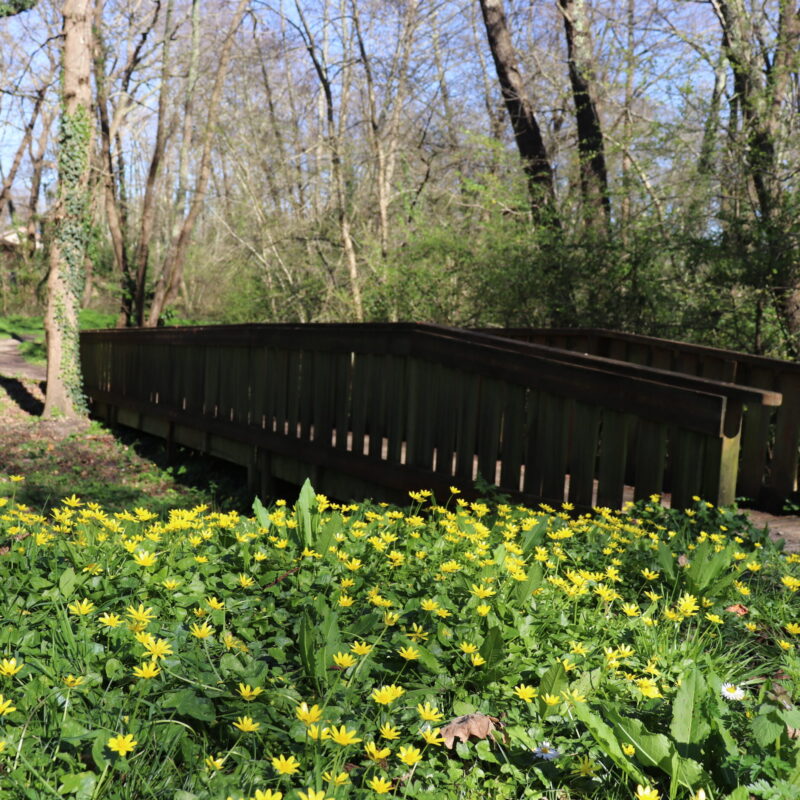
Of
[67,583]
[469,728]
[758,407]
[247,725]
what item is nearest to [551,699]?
[469,728]

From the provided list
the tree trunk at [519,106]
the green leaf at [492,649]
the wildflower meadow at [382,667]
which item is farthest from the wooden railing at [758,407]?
the tree trunk at [519,106]

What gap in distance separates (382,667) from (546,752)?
55cm

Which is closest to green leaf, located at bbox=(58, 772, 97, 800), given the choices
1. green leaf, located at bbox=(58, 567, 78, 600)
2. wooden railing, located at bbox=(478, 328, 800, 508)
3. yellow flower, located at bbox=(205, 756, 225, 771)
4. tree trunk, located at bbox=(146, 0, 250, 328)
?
yellow flower, located at bbox=(205, 756, 225, 771)

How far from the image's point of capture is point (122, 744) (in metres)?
1.91

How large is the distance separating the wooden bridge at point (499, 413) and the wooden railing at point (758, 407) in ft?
0.04

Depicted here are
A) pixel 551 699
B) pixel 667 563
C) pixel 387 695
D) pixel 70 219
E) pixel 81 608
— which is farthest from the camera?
pixel 70 219

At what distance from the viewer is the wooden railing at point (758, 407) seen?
5.73 m

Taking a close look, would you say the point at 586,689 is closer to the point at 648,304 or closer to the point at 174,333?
the point at 648,304

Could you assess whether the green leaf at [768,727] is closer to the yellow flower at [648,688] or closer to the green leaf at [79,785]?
the yellow flower at [648,688]

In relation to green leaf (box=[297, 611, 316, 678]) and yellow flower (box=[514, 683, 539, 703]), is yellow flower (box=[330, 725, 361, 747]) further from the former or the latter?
yellow flower (box=[514, 683, 539, 703])

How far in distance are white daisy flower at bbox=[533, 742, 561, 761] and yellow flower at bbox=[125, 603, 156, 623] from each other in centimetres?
121

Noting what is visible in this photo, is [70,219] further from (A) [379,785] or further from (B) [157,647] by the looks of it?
(A) [379,785]

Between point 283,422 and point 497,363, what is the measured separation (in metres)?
3.03

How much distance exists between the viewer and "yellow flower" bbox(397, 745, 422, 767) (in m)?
1.95
